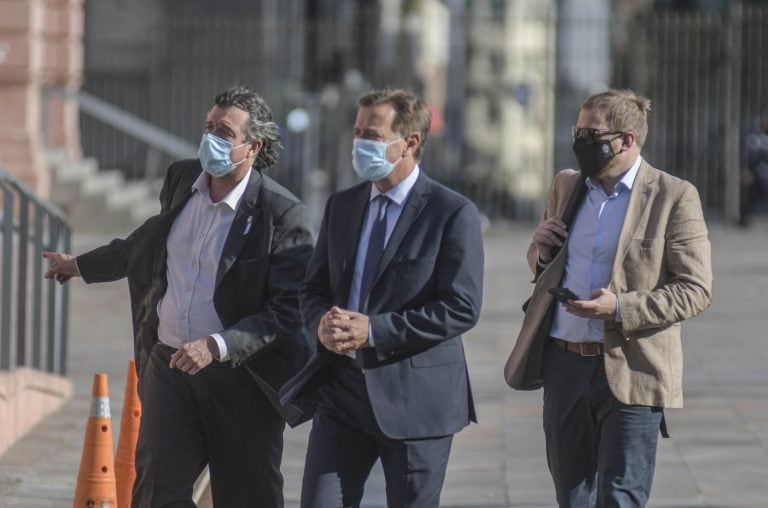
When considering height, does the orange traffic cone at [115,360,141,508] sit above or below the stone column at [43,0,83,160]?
below

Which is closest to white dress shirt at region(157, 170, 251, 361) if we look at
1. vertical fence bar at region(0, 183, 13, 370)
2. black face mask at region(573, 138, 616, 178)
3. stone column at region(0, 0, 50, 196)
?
black face mask at region(573, 138, 616, 178)

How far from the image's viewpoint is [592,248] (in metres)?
5.59

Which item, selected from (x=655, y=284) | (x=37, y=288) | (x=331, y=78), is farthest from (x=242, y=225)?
(x=331, y=78)

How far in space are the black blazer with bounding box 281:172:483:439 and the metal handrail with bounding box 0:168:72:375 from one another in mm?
3753

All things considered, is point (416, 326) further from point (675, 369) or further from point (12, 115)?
point (12, 115)

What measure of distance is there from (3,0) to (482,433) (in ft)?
38.9

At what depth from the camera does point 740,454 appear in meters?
9.01

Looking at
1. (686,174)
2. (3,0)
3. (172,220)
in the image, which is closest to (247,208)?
(172,220)

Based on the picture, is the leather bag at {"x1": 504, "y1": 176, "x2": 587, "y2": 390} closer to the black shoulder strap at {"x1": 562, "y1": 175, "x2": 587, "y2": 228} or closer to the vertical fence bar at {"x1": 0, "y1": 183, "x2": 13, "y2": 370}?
the black shoulder strap at {"x1": 562, "y1": 175, "x2": 587, "y2": 228}

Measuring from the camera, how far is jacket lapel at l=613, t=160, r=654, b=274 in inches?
216

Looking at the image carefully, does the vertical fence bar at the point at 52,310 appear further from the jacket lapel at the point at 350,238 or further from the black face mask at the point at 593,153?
the black face mask at the point at 593,153

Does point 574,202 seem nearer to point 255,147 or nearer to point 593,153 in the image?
point 593,153

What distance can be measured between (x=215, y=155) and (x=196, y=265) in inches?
15.0

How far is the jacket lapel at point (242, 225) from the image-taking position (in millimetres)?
5598
